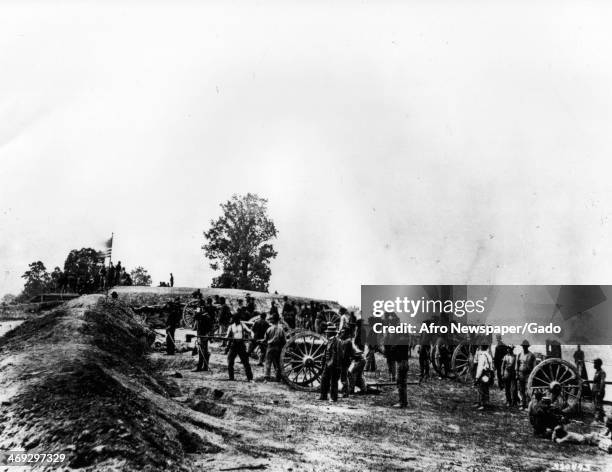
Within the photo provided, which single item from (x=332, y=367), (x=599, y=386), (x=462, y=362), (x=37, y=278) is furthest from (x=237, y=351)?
(x=37, y=278)

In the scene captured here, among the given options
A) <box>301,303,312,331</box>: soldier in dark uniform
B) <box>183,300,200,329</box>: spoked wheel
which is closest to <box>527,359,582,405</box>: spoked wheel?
<box>301,303,312,331</box>: soldier in dark uniform

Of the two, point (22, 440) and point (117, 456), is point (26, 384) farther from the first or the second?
point (117, 456)

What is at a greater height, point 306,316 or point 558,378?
point 306,316

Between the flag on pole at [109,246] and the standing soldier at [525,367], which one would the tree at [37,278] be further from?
the standing soldier at [525,367]

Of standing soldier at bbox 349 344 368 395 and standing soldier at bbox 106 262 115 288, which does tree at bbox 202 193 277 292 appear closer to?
standing soldier at bbox 106 262 115 288

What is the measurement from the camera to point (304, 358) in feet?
38.6

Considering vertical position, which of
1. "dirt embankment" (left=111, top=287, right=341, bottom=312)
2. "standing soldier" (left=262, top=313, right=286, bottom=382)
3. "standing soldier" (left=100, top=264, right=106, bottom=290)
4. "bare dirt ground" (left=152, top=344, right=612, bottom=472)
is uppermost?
"standing soldier" (left=100, top=264, right=106, bottom=290)

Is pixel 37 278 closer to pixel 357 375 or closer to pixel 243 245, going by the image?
pixel 243 245

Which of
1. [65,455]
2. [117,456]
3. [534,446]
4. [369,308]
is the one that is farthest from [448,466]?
[369,308]

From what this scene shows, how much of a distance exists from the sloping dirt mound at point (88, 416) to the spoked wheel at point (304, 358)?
3.87 meters

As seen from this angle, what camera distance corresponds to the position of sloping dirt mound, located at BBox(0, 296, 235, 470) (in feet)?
16.2

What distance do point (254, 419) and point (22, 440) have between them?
4.00m

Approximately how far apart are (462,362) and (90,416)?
41.3ft

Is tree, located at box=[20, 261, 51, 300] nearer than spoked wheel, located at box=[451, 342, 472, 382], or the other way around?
spoked wheel, located at box=[451, 342, 472, 382]
